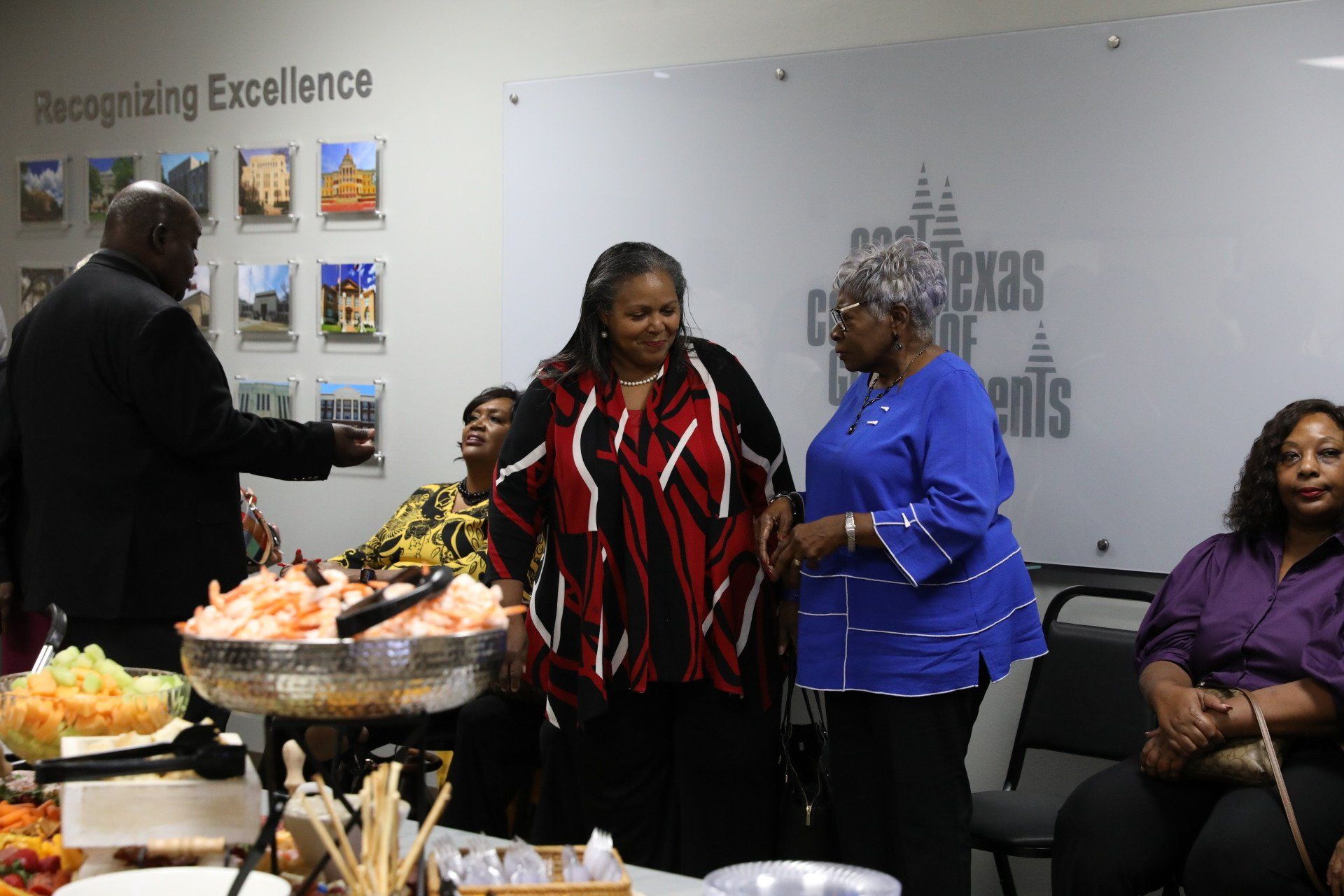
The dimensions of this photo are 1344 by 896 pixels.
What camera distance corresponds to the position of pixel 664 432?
2770 millimetres

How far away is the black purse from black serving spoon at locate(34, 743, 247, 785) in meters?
1.57

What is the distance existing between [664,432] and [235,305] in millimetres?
2364

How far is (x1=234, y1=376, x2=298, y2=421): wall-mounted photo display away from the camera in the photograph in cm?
442

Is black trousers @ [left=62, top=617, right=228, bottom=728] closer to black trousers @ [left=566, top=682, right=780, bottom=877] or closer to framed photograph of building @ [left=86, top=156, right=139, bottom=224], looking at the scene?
black trousers @ [left=566, top=682, right=780, bottom=877]

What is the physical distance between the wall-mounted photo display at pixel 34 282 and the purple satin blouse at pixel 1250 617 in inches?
158

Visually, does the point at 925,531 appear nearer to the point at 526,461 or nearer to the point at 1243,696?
the point at 1243,696

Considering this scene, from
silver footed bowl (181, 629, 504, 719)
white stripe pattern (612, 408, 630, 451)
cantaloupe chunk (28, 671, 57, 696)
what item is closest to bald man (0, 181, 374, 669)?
white stripe pattern (612, 408, 630, 451)

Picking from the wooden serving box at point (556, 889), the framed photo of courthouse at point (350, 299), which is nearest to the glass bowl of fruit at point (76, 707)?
the wooden serving box at point (556, 889)

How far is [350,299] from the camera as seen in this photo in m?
4.27

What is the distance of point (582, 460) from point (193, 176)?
99.0 inches

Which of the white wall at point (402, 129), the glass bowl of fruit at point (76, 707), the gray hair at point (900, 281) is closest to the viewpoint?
the glass bowl of fruit at point (76, 707)

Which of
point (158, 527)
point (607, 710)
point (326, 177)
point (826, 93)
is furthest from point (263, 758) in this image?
point (326, 177)

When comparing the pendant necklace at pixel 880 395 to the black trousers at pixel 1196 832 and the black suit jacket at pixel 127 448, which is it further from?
the black suit jacket at pixel 127 448

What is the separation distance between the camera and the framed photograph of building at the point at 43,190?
188 inches
